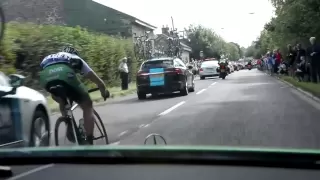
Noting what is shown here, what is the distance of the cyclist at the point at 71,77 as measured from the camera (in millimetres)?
5090

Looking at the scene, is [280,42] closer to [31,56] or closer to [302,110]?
[302,110]

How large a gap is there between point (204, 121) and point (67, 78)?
14.9 ft

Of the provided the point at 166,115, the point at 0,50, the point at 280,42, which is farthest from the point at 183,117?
the point at 280,42

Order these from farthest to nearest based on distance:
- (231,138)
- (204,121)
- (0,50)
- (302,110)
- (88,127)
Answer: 1. (302,110)
2. (204,121)
3. (0,50)
4. (231,138)
5. (88,127)

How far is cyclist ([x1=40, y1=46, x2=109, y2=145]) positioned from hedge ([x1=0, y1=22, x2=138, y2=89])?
0.19 meters

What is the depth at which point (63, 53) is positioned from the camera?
16.9 ft

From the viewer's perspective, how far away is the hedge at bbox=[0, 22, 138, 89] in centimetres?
609

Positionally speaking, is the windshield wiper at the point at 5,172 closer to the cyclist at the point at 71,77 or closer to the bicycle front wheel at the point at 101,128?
the cyclist at the point at 71,77

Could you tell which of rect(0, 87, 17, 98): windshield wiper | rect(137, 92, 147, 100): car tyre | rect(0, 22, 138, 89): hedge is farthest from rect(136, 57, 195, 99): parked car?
rect(0, 87, 17, 98): windshield wiper

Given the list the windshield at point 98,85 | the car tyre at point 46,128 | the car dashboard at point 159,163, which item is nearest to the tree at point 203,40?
the windshield at point 98,85

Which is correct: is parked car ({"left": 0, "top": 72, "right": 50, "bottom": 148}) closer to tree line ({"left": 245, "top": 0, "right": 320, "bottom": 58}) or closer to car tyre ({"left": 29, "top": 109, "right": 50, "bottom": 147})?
car tyre ({"left": 29, "top": 109, "right": 50, "bottom": 147})

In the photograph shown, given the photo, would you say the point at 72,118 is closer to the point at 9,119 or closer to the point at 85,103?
the point at 85,103

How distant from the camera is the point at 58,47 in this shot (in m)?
5.88

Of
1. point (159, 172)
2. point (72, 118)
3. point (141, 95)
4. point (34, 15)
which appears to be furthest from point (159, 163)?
Answer: point (141, 95)
